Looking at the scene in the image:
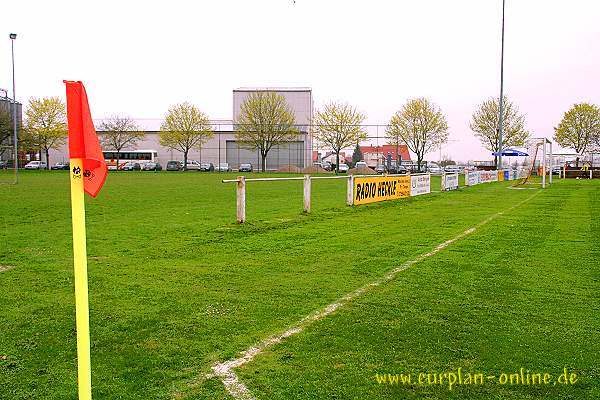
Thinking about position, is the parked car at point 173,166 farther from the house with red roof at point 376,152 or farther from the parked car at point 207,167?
the house with red roof at point 376,152

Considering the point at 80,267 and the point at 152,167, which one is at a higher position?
the point at 80,267

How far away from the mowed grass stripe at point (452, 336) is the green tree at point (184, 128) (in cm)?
6846

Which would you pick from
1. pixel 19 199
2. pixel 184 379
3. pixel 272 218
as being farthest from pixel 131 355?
pixel 19 199

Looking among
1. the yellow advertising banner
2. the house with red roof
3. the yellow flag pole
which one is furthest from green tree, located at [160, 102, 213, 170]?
the yellow flag pole

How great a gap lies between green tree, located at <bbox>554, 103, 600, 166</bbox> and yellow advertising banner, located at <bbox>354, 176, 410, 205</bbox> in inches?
2076

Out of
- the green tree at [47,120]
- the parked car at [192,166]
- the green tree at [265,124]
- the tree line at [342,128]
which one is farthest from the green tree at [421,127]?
the green tree at [47,120]

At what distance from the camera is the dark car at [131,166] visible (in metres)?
74.9

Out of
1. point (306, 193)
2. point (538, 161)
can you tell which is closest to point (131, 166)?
point (538, 161)

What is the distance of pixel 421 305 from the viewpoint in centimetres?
590

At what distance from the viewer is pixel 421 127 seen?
65.6m

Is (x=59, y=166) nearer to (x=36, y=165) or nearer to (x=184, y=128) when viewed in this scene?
(x=36, y=165)

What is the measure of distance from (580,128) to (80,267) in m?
73.2

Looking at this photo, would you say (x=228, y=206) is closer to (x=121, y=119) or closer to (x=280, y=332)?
(x=280, y=332)

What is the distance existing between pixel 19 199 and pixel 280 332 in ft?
59.1
